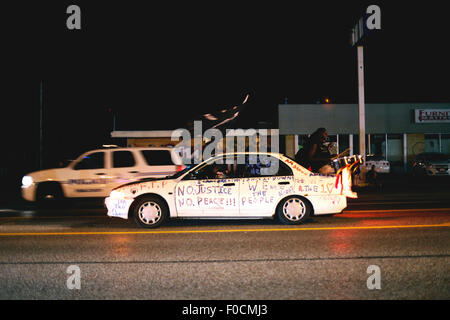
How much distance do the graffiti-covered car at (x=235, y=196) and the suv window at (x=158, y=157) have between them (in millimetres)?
3744

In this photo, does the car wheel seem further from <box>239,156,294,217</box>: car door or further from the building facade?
the building facade

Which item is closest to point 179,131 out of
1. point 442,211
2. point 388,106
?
point 388,106

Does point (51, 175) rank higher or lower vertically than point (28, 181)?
higher

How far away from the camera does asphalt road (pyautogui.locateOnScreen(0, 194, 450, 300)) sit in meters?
4.93

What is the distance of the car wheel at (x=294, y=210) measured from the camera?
912cm

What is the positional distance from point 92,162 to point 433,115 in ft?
91.5

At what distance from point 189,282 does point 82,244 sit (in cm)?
301

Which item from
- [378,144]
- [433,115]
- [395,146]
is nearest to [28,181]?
[378,144]

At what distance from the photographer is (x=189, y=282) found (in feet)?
17.2

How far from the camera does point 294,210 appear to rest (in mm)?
9133

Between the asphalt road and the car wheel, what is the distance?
23cm

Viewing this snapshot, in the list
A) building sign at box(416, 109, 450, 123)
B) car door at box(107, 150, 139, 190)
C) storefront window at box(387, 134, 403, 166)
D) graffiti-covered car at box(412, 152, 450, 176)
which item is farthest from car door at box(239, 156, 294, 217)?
building sign at box(416, 109, 450, 123)

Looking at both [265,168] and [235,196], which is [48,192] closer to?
[235,196]
